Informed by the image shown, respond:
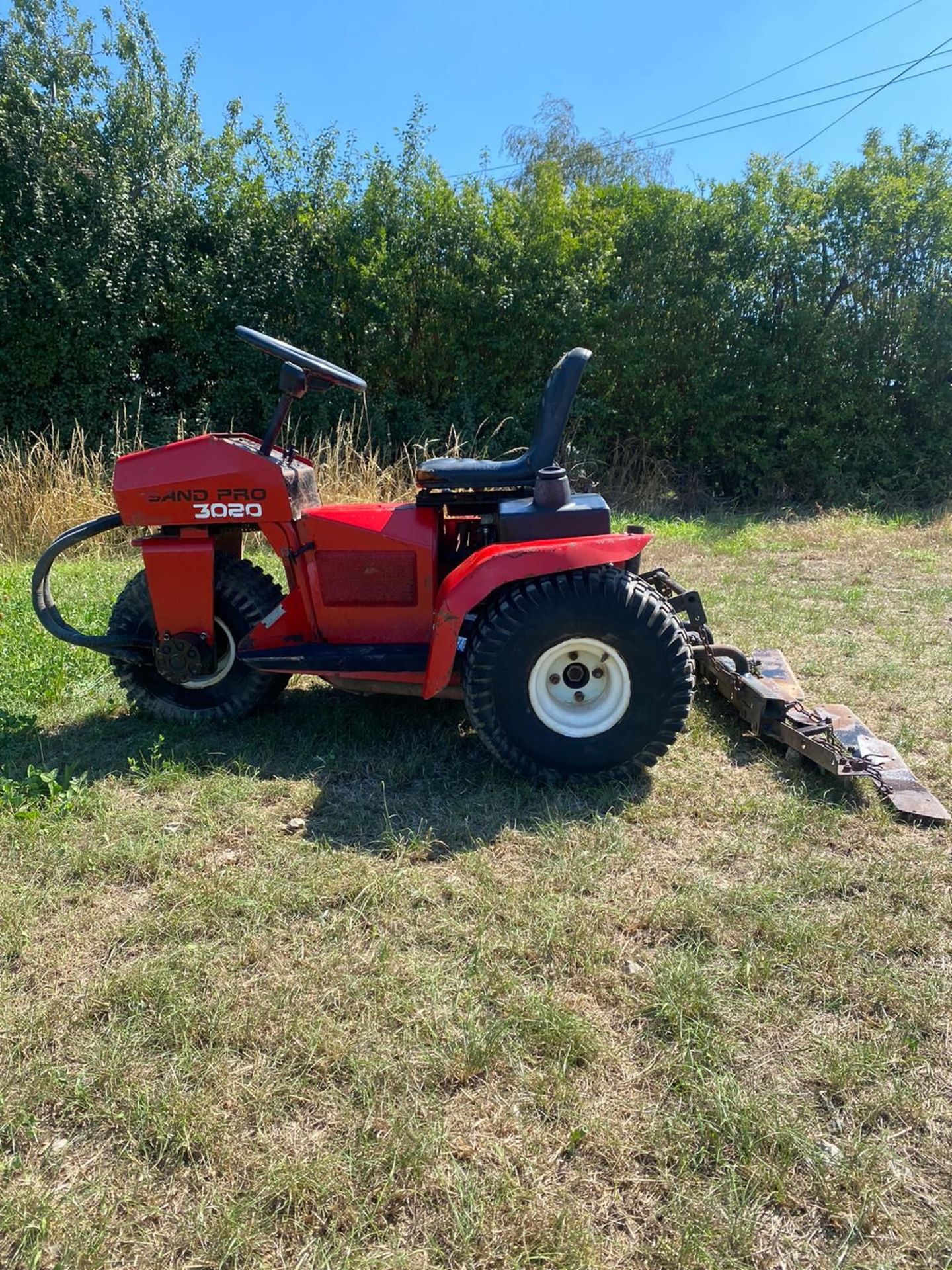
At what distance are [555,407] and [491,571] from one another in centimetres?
75

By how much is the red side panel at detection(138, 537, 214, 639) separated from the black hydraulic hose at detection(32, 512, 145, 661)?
0.60ft

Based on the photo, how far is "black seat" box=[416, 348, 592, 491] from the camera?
3289mm

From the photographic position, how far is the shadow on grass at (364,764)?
296cm

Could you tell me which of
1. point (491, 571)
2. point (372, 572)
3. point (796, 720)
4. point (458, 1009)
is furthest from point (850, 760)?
point (372, 572)

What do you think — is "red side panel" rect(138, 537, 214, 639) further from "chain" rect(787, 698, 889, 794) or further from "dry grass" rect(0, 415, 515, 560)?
"dry grass" rect(0, 415, 515, 560)

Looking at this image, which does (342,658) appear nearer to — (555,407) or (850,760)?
(555,407)

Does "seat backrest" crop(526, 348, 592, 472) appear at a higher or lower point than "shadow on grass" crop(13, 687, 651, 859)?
higher

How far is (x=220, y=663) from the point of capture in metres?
3.74

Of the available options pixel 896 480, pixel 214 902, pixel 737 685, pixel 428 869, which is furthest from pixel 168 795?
pixel 896 480

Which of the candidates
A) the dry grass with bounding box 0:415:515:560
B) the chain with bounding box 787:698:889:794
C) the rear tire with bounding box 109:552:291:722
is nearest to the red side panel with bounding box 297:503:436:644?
the rear tire with bounding box 109:552:291:722

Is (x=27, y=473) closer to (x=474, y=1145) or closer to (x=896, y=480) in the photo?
(x=474, y=1145)

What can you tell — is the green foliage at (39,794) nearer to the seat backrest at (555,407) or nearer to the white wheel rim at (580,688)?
the white wheel rim at (580,688)

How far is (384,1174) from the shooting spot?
5.52ft

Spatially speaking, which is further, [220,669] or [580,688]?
[220,669]
